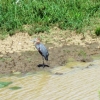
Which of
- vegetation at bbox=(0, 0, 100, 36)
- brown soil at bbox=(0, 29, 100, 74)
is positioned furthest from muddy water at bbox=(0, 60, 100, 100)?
vegetation at bbox=(0, 0, 100, 36)

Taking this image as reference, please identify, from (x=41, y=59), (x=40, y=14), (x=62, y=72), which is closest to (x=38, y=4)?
(x=40, y=14)

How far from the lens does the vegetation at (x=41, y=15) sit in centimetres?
1178

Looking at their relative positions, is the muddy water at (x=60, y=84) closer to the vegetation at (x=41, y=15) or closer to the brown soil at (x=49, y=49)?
the brown soil at (x=49, y=49)

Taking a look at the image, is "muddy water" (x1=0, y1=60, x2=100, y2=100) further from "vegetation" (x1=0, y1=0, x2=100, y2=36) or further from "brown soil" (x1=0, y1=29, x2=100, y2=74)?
"vegetation" (x1=0, y1=0, x2=100, y2=36)

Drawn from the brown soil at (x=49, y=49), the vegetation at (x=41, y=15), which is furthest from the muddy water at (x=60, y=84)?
the vegetation at (x=41, y=15)

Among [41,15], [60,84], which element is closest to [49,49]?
[41,15]

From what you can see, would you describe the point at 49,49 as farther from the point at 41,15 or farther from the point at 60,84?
the point at 60,84

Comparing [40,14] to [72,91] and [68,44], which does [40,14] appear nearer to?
[68,44]

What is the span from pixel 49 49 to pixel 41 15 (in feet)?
7.08

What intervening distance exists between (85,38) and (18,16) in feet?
7.60

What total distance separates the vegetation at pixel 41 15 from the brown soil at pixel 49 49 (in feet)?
1.15

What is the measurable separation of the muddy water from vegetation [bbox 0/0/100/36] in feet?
8.76

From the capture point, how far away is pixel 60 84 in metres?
8.25

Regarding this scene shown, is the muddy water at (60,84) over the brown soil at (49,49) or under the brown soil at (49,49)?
under
